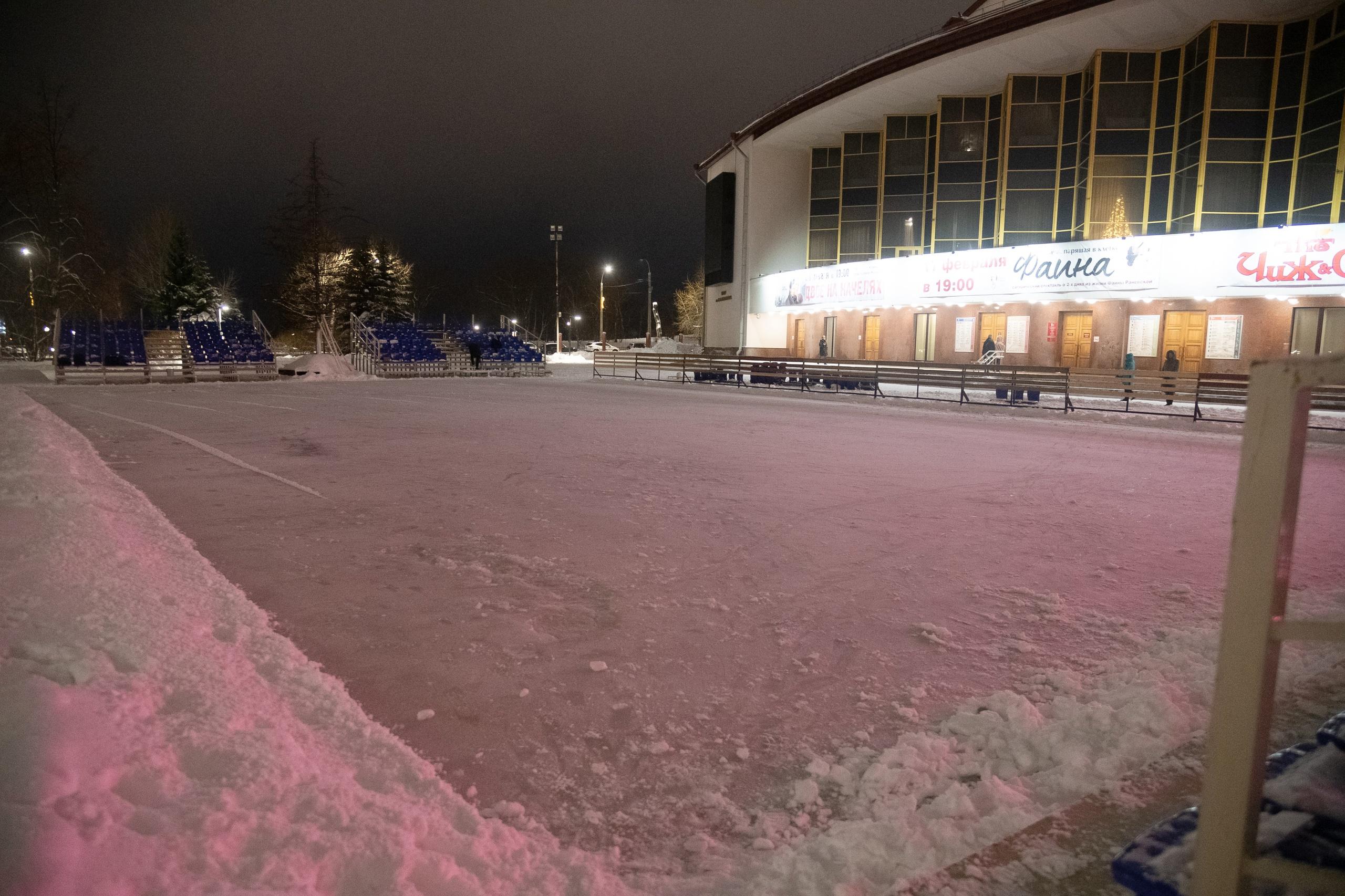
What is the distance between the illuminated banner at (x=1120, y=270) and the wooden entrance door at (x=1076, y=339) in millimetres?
2383

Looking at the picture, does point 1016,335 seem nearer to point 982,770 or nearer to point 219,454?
point 219,454

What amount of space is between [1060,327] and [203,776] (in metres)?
32.5

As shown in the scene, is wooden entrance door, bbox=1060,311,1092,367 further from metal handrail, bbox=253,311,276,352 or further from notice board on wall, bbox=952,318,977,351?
metal handrail, bbox=253,311,276,352

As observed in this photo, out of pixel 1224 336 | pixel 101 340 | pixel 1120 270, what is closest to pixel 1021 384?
pixel 1120 270

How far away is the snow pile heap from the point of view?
7.04 ft

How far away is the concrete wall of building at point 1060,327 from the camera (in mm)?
24875

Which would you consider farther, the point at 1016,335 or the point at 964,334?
the point at 964,334

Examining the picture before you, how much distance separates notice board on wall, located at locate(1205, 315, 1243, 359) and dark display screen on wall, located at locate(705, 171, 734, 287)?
26063 mm

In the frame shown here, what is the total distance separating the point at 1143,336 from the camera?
1094 inches

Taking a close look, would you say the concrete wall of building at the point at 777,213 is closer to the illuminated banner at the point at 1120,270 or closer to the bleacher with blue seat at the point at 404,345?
the illuminated banner at the point at 1120,270

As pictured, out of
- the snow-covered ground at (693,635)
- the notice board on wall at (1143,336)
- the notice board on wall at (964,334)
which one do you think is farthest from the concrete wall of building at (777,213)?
the snow-covered ground at (693,635)

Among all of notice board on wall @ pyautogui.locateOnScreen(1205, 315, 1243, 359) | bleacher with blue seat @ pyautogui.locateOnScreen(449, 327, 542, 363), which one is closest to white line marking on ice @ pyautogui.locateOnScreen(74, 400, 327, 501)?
bleacher with blue seat @ pyautogui.locateOnScreen(449, 327, 542, 363)

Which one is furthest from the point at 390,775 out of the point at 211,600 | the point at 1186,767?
the point at 1186,767

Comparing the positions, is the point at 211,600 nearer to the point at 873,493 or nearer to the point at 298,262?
the point at 873,493
